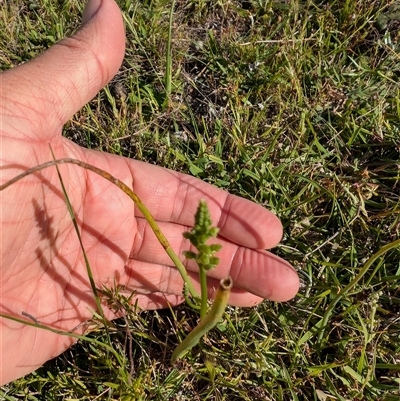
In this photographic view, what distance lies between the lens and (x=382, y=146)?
2.65 metres

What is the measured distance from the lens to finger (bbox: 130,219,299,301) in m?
2.27

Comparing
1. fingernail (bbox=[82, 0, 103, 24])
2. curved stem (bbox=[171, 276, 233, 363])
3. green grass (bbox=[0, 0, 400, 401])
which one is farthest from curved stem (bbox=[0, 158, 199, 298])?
fingernail (bbox=[82, 0, 103, 24])

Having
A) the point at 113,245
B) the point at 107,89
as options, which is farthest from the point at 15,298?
the point at 107,89

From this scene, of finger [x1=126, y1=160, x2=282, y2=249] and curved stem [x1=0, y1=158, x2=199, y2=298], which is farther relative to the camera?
finger [x1=126, y1=160, x2=282, y2=249]

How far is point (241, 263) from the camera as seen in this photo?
91.7 inches

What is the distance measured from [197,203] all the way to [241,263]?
298 millimetres

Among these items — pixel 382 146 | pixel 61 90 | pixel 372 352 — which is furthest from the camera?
pixel 382 146

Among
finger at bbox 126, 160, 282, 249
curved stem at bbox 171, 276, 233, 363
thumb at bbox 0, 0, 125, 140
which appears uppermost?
thumb at bbox 0, 0, 125, 140

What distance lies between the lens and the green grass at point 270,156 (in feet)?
7.45

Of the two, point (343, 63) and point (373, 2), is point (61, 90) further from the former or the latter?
point (373, 2)

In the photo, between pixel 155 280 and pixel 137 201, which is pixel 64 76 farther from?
pixel 155 280

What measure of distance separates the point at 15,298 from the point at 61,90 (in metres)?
0.77

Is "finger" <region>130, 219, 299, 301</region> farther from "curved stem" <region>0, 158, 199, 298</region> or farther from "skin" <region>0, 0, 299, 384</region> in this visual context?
"curved stem" <region>0, 158, 199, 298</region>

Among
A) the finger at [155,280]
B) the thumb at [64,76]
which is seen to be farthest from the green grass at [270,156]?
the thumb at [64,76]
